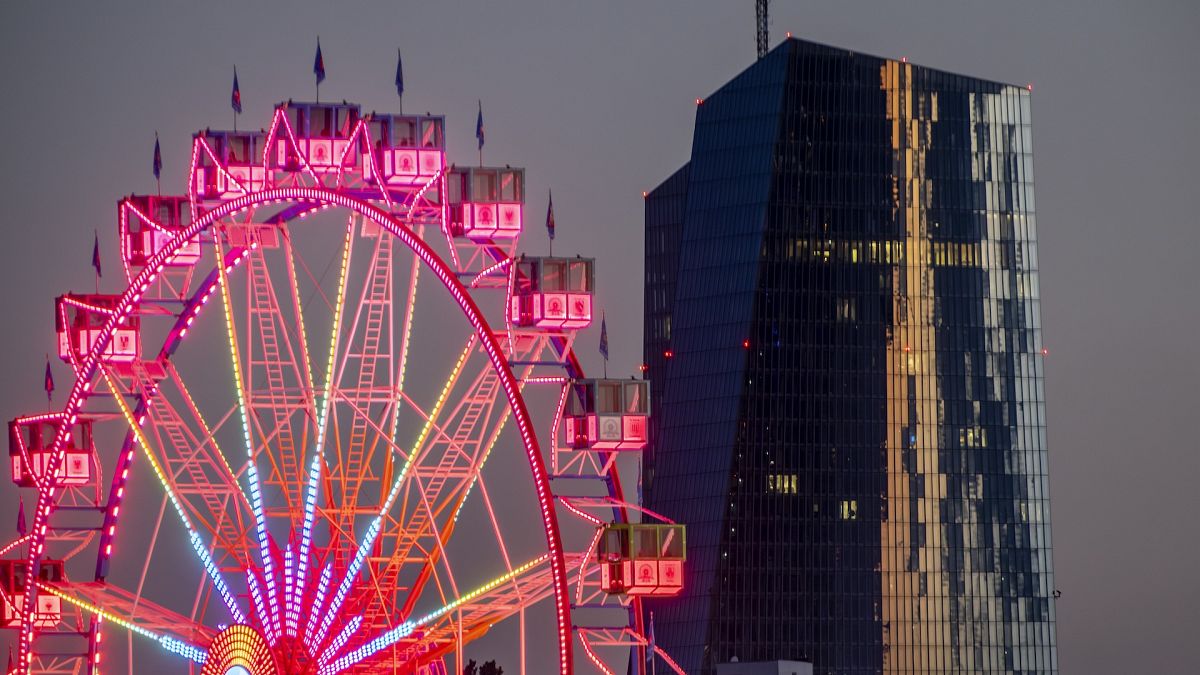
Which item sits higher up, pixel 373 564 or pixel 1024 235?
pixel 1024 235

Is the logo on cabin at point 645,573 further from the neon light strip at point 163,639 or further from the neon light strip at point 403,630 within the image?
the neon light strip at point 163,639

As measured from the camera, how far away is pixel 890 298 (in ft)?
602

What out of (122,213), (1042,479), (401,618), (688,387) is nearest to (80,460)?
(122,213)

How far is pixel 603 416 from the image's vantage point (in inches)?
3228

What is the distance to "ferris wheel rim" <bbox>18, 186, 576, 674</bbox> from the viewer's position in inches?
3007

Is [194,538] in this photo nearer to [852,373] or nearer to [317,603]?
[317,603]

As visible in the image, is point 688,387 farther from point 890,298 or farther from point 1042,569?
point 1042,569

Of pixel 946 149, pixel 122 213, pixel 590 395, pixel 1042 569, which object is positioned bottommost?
pixel 1042 569

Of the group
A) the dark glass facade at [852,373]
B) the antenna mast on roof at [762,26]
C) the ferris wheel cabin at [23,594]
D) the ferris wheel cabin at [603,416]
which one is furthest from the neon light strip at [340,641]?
the antenna mast on roof at [762,26]

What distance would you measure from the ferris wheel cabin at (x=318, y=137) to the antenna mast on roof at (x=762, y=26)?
103 meters

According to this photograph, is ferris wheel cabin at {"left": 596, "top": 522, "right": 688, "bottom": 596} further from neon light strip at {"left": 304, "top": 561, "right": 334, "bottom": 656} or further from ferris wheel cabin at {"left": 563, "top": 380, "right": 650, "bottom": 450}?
neon light strip at {"left": 304, "top": 561, "right": 334, "bottom": 656}

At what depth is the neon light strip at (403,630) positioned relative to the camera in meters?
78.9

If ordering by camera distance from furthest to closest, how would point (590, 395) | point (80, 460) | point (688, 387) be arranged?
point (688, 387)
point (80, 460)
point (590, 395)

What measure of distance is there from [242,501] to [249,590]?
10.8 feet
